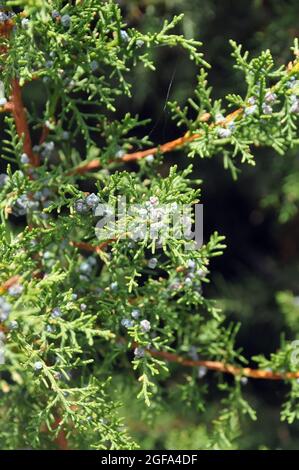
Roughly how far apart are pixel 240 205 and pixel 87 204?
55.8 inches

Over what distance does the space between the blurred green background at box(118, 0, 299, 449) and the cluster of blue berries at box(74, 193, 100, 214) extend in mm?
660

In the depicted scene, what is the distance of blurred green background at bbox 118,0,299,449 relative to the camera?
178 cm

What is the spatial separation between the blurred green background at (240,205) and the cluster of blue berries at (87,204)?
2.17 feet

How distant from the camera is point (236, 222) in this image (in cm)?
241

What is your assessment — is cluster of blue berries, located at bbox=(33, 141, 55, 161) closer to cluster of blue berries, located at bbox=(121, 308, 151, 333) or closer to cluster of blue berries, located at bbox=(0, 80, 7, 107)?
cluster of blue berries, located at bbox=(0, 80, 7, 107)

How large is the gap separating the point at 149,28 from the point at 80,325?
945 millimetres

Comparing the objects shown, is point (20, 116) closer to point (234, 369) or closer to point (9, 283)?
point (9, 283)

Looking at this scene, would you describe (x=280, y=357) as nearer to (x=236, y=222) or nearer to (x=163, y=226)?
(x=163, y=226)

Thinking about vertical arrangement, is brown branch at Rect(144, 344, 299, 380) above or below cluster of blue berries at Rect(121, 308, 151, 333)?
below

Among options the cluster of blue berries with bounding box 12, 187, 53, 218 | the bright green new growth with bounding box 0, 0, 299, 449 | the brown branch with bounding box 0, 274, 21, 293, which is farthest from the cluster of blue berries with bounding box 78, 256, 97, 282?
the brown branch with bounding box 0, 274, 21, 293

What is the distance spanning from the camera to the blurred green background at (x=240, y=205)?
5.83 feet

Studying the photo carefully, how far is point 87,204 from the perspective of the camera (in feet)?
3.48
